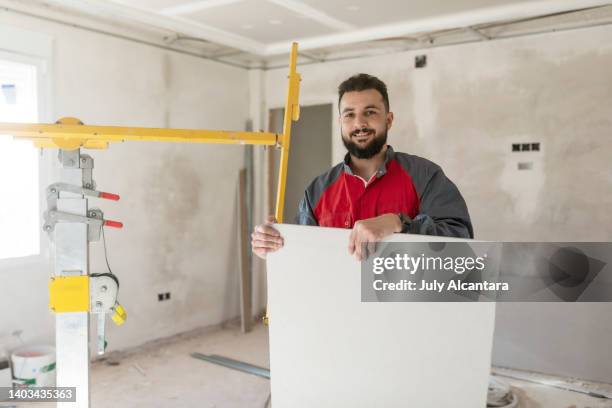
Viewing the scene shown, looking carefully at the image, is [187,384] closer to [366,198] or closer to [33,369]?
[33,369]

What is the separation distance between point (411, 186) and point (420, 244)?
0.39 m

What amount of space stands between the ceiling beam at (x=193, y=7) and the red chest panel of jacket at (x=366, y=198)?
2.04 meters

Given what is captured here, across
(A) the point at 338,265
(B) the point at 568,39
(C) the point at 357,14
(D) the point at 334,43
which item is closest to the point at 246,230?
(D) the point at 334,43

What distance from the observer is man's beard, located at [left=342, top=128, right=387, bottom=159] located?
1.96m

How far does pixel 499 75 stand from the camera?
407 cm

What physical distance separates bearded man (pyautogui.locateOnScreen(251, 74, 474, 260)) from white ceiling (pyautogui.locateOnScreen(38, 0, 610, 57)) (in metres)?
1.85

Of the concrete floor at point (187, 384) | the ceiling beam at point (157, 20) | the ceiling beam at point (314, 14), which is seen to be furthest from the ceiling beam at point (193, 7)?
the concrete floor at point (187, 384)

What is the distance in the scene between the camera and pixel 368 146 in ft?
6.46

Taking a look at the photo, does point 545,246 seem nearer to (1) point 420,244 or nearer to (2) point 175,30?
(1) point 420,244

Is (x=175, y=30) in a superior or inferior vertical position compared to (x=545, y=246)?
superior

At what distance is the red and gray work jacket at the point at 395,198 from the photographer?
5.82 ft

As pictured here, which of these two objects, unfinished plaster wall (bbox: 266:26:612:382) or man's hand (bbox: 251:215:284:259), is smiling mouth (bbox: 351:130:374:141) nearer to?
man's hand (bbox: 251:215:284:259)

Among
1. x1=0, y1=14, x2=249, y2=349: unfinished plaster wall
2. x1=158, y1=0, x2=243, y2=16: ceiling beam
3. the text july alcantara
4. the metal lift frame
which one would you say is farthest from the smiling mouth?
x1=0, y1=14, x2=249, y2=349: unfinished plaster wall

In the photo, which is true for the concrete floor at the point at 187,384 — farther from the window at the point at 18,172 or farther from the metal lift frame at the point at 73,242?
the metal lift frame at the point at 73,242
